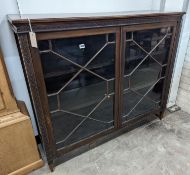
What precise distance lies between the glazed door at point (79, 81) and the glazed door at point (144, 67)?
0.46ft

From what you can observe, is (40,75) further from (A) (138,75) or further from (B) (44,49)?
(A) (138,75)

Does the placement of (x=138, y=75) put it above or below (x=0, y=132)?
above

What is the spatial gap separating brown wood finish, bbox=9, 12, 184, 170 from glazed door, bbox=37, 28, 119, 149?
0.06 feet

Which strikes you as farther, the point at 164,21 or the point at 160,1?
the point at 160,1

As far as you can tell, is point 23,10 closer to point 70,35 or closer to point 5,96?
point 70,35

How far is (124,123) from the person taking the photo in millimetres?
1596

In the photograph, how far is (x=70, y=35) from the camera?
1037mm

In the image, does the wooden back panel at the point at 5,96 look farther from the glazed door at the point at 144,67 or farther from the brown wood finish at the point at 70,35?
the glazed door at the point at 144,67

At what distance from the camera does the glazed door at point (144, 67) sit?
134cm

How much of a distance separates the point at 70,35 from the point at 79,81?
0.35 m

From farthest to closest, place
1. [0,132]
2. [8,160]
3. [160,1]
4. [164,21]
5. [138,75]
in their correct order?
[160,1] → [138,75] → [164,21] → [8,160] → [0,132]

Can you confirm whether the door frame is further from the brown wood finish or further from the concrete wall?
the concrete wall

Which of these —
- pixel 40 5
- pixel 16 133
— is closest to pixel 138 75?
pixel 40 5

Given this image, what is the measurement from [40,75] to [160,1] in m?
1.45
